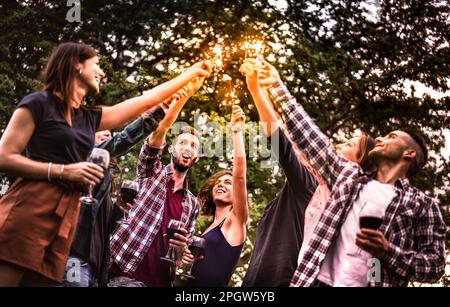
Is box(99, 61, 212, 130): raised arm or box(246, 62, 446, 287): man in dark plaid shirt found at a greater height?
box(99, 61, 212, 130): raised arm

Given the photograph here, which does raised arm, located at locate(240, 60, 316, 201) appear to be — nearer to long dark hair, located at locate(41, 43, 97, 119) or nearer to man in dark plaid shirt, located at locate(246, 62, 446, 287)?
man in dark plaid shirt, located at locate(246, 62, 446, 287)

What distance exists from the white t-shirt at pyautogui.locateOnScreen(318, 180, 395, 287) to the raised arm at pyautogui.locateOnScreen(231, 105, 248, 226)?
40.0 inches

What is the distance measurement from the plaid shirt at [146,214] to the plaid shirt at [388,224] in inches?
55.0

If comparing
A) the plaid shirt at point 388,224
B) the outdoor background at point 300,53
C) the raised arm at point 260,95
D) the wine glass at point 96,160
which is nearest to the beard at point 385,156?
the plaid shirt at point 388,224

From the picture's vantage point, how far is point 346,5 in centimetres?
925

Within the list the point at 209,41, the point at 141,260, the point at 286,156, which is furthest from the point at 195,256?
the point at 209,41

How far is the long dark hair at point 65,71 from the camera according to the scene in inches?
122

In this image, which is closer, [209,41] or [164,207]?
[164,207]

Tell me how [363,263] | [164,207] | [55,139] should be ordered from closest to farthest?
1. [55,139]
2. [363,263]
3. [164,207]

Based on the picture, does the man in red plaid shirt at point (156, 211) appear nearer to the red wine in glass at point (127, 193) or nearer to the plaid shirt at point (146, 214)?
the plaid shirt at point (146, 214)

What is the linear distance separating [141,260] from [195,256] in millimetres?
550

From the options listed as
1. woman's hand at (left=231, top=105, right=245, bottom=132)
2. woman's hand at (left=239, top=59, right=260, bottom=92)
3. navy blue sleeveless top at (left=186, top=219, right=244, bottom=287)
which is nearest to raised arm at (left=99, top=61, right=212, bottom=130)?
woman's hand at (left=239, top=59, right=260, bottom=92)

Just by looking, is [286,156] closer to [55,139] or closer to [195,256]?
[195,256]

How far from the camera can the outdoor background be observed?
898cm
